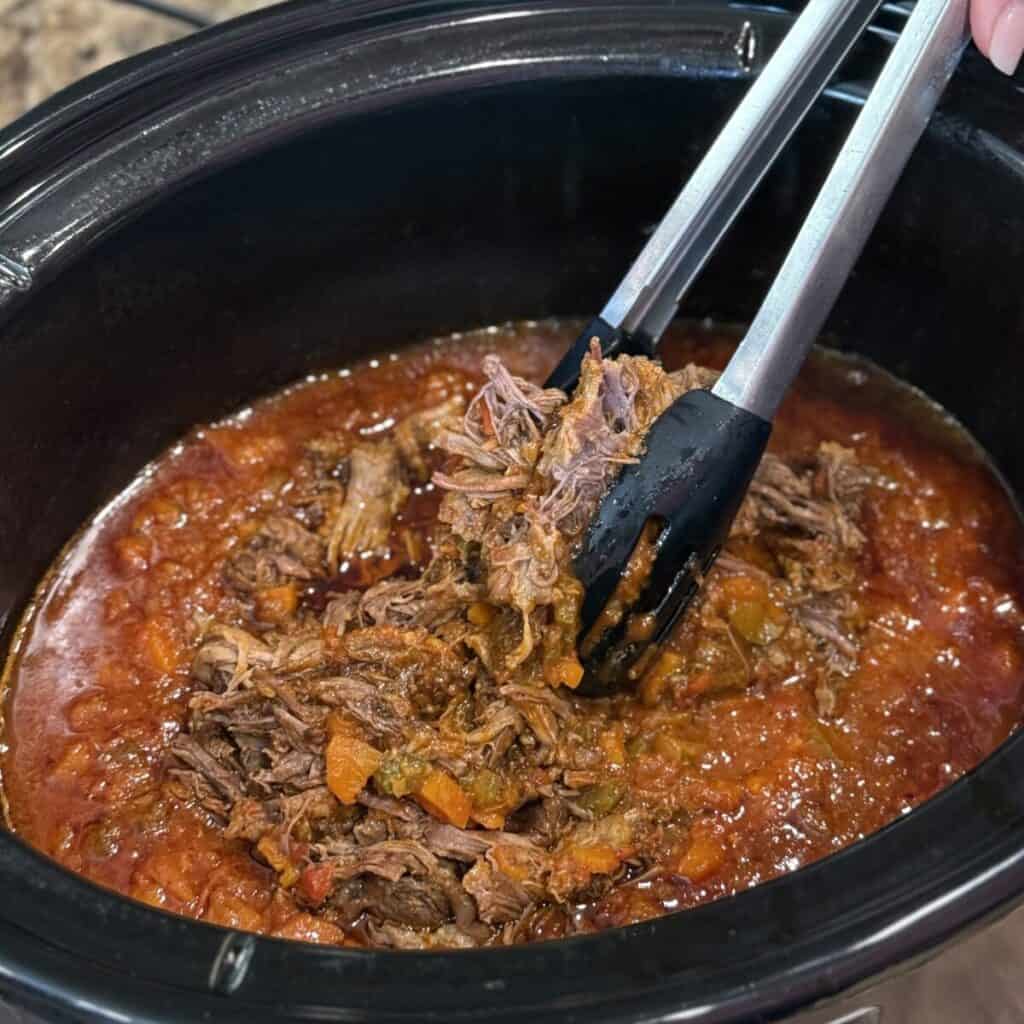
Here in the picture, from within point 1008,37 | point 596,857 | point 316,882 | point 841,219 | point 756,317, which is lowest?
point 316,882

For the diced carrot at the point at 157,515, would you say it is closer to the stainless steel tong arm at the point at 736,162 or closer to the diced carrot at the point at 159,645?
the diced carrot at the point at 159,645

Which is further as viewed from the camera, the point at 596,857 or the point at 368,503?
the point at 368,503

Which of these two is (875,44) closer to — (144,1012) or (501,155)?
(501,155)

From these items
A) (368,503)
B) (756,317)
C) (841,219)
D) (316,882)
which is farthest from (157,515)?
(841,219)

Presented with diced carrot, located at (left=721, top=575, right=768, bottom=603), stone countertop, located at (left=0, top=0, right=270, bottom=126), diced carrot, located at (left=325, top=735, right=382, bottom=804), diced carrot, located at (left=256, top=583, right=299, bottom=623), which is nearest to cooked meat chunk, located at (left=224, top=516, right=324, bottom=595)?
diced carrot, located at (left=256, top=583, right=299, bottom=623)

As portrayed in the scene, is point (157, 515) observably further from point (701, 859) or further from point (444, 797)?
point (701, 859)

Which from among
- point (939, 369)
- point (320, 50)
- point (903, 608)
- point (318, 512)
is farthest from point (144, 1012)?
point (939, 369)
